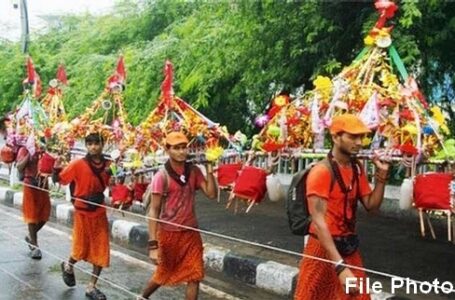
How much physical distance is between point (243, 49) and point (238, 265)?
9.90 ft

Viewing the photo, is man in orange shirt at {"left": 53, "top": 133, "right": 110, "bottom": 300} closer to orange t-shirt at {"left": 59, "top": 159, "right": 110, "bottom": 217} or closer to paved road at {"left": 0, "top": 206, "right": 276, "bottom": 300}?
orange t-shirt at {"left": 59, "top": 159, "right": 110, "bottom": 217}

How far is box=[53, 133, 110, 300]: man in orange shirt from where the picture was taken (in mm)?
6582

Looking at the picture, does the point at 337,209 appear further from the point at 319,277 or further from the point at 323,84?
the point at 323,84

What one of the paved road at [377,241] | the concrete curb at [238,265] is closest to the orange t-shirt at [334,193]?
the concrete curb at [238,265]

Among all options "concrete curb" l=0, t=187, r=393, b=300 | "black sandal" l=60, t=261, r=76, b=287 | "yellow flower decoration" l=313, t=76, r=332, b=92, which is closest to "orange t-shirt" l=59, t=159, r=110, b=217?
"black sandal" l=60, t=261, r=76, b=287

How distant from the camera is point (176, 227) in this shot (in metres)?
5.45

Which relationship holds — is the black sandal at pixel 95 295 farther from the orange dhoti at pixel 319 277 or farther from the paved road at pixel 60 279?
the orange dhoti at pixel 319 277

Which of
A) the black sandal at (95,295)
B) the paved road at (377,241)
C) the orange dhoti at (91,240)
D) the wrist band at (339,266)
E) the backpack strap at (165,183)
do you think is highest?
the backpack strap at (165,183)

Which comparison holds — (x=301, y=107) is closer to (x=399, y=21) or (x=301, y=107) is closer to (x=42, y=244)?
(x=399, y=21)

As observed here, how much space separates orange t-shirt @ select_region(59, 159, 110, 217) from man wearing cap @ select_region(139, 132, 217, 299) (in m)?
1.42

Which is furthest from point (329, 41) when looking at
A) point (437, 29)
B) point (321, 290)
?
point (321, 290)

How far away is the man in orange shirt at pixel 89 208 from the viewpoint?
6582 mm

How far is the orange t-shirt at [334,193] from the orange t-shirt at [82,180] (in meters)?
3.06

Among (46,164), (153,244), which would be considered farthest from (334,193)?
(46,164)
